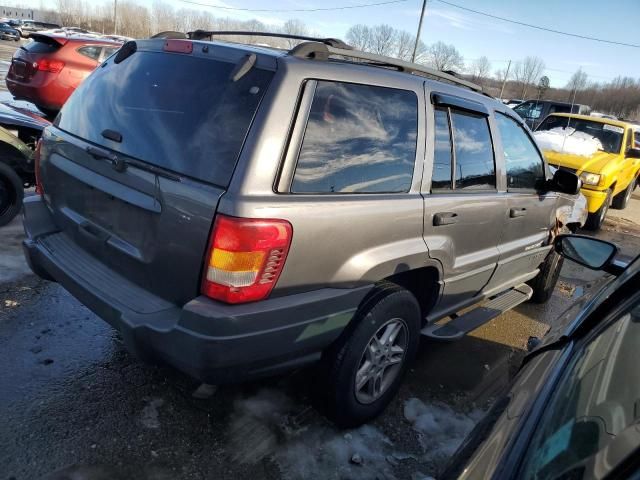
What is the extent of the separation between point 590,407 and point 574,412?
4 centimetres

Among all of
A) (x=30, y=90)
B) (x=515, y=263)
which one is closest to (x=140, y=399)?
(x=515, y=263)

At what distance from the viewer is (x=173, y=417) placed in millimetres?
2682

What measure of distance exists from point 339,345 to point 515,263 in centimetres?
208

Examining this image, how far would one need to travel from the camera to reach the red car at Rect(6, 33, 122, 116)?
28.7ft

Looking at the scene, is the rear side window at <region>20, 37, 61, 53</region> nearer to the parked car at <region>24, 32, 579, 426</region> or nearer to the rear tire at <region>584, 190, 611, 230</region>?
the parked car at <region>24, 32, 579, 426</region>

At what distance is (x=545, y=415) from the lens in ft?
4.24

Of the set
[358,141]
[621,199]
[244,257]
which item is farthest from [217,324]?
[621,199]

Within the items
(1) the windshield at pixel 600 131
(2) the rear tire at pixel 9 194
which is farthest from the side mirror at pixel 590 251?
(1) the windshield at pixel 600 131

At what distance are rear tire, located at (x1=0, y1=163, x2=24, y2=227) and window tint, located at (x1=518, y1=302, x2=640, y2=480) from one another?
4975 mm

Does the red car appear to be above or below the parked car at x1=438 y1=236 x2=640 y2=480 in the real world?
above

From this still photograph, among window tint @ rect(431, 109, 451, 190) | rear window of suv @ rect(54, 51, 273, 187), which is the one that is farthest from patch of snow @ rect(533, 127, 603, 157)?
rear window of suv @ rect(54, 51, 273, 187)

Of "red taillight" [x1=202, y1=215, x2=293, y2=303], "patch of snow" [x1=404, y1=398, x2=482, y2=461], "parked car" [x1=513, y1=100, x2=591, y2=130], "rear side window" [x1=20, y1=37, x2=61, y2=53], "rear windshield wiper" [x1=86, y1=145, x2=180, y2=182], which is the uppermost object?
"parked car" [x1=513, y1=100, x2=591, y2=130]

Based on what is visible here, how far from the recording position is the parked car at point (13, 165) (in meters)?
4.72

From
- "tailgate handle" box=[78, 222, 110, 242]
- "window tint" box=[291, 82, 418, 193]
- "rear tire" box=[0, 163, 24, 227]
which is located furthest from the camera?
"rear tire" box=[0, 163, 24, 227]
